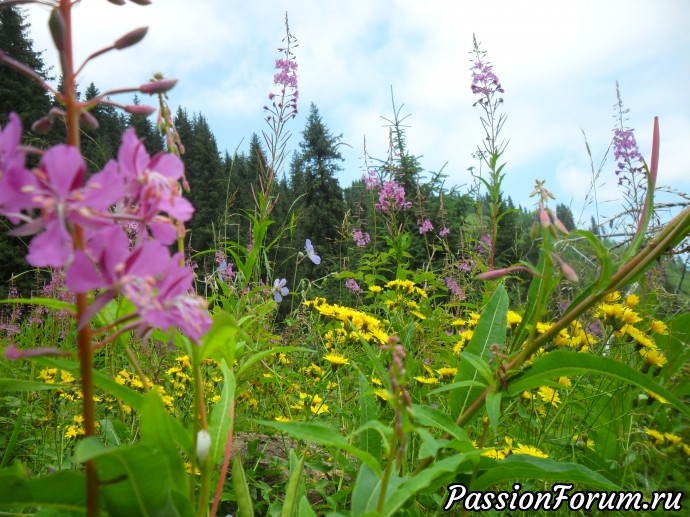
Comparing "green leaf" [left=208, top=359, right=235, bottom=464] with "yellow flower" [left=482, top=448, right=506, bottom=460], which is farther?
"yellow flower" [left=482, top=448, right=506, bottom=460]

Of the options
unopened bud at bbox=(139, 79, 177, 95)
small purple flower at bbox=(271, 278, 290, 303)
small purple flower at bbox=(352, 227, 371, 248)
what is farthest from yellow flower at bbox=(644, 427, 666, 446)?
small purple flower at bbox=(352, 227, 371, 248)

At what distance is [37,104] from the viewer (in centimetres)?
1877

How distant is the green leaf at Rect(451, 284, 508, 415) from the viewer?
165 cm

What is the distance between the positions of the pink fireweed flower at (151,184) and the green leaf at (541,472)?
1.01 metres

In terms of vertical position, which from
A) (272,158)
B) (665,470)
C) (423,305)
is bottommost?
(665,470)

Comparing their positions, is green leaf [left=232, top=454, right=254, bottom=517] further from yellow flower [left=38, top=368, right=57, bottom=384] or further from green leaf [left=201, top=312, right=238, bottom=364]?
yellow flower [left=38, top=368, right=57, bottom=384]

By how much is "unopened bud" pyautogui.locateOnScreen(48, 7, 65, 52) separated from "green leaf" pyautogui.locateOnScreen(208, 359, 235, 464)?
81 cm

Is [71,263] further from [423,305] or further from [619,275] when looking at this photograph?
[423,305]

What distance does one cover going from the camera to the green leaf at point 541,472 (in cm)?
124

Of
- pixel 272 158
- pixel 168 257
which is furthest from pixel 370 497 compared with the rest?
pixel 272 158

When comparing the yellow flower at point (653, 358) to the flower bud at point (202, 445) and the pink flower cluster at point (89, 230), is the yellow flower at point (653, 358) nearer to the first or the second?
the flower bud at point (202, 445)

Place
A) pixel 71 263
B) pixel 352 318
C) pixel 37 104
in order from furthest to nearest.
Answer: pixel 37 104, pixel 352 318, pixel 71 263

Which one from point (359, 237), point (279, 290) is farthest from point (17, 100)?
point (279, 290)

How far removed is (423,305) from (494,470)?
2.33 m
